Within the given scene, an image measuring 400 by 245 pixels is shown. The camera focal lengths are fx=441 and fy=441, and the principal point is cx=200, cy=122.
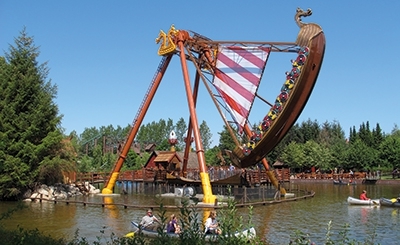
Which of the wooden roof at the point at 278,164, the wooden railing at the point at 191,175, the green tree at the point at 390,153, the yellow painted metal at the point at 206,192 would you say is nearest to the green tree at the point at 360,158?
the green tree at the point at 390,153

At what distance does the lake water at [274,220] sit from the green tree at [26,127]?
120 inches

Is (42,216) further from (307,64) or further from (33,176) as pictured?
(307,64)

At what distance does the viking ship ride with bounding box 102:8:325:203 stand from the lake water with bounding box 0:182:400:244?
11.8 feet

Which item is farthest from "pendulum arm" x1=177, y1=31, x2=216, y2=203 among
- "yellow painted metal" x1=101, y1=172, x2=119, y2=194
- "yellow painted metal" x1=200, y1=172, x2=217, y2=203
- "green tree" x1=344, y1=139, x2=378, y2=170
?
"green tree" x1=344, y1=139, x2=378, y2=170

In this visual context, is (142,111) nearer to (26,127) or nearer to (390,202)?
(26,127)

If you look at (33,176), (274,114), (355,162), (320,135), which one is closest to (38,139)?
(33,176)

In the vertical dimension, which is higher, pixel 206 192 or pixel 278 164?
pixel 278 164

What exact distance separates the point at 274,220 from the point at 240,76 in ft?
29.8

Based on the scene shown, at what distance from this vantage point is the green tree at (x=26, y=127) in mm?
29656

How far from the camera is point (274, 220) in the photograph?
2003 cm

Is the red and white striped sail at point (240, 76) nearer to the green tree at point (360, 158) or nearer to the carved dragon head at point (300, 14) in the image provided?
the carved dragon head at point (300, 14)

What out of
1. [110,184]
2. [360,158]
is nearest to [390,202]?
[110,184]

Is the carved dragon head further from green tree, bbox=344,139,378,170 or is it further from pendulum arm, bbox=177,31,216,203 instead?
green tree, bbox=344,139,378,170

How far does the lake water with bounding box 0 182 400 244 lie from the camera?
16781 mm
